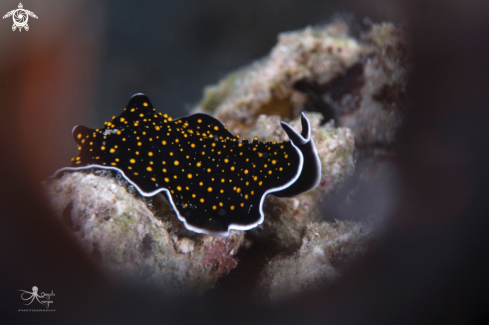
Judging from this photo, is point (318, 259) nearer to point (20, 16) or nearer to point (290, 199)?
point (290, 199)

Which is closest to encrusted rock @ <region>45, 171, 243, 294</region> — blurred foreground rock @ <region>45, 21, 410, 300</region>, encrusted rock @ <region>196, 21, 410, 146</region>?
blurred foreground rock @ <region>45, 21, 410, 300</region>

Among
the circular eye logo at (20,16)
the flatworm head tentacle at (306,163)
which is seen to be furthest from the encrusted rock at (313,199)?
the circular eye logo at (20,16)

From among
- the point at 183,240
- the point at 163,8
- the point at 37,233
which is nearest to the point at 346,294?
the point at 183,240

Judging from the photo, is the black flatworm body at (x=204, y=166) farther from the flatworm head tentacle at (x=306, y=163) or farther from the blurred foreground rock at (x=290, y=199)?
the blurred foreground rock at (x=290, y=199)

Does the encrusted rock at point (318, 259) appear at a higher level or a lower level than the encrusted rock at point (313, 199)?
lower

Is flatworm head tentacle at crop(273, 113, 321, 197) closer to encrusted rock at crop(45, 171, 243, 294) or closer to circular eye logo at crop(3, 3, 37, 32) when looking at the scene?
encrusted rock at crop(45, 171, 243, 294)

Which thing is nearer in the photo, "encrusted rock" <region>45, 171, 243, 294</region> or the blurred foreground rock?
"encrusted rock" <region>45, 171, 243, 294</region>

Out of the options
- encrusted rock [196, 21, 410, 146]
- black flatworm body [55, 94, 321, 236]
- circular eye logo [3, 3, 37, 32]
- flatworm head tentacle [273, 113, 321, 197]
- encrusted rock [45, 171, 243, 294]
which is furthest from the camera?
encrusted rock [196, 21, 410, 146]
